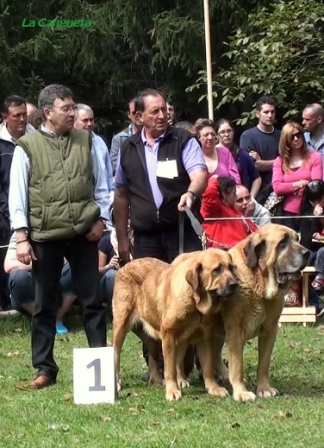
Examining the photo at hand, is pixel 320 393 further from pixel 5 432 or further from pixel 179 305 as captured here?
pixel 5 432

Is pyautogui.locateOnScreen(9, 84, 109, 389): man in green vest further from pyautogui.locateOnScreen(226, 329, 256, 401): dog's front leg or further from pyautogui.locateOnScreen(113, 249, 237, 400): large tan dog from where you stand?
pyautogui.locateOnScreen(226, 329, 256, 401): dog's front leg

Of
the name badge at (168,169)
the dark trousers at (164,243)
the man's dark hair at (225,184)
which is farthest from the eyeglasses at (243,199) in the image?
the name badge at (168,169)

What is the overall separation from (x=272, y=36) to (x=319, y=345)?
6881 mm

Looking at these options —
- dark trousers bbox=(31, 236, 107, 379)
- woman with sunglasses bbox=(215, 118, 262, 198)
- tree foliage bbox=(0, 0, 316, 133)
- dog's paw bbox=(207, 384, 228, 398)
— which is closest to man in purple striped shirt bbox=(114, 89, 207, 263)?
dark trousers bbox=(31, 236, 107, 379)

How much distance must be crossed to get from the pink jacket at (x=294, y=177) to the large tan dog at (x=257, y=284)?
454 centimetres

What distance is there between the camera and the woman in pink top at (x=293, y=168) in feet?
37.1

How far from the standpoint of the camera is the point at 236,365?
6.86m

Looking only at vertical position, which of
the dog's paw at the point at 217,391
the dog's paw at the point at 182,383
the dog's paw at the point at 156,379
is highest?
the dog's paw at the point at 217,391

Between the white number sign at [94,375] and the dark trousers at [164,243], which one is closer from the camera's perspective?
the white number sign at [94,375]

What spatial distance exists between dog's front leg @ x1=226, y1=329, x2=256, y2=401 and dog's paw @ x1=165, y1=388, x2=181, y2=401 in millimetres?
377

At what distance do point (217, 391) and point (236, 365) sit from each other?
27 cm

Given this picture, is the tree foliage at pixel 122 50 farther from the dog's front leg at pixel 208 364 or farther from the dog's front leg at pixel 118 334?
the dog's front leg at pixel 208 364

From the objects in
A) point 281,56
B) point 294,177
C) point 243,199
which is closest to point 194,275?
point 243,199

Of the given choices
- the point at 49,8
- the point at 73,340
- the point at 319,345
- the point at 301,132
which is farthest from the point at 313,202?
the point at 49,8
